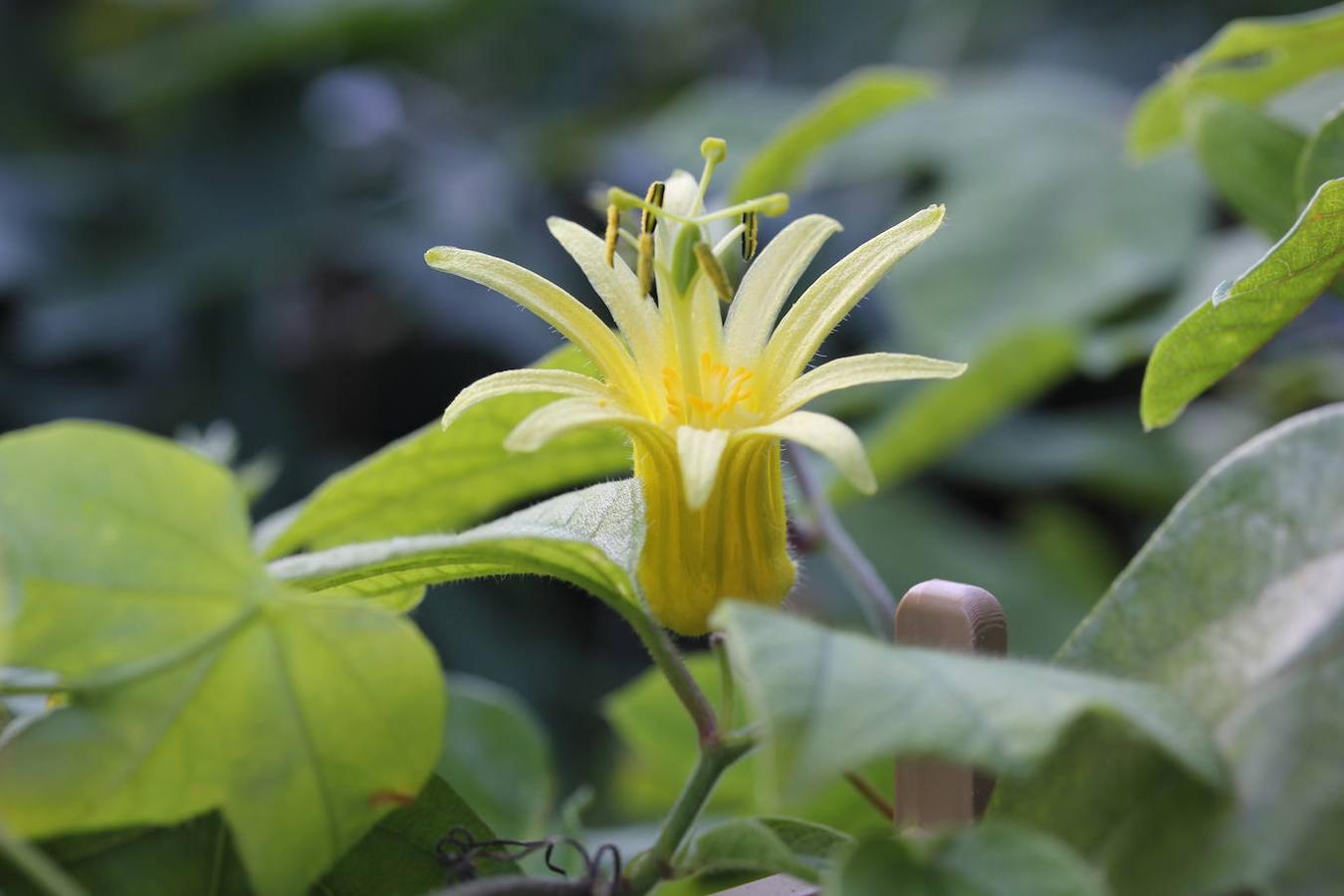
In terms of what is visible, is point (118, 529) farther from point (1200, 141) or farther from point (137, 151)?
point (137, 151)

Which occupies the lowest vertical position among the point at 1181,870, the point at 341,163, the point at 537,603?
the point at 537,603

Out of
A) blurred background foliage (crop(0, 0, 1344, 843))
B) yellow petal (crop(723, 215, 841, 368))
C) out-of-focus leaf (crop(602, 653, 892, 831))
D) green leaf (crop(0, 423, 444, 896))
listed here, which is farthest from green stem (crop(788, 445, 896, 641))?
blurred background foliage (crop(0, 0, 1344, 843))

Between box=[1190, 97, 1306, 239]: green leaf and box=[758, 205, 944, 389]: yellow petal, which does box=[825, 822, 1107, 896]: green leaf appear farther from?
box=[1190, 97, 1306, 239]: green leaf

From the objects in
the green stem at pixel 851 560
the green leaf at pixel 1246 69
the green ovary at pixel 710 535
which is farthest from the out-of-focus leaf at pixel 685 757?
the green leaf at pixel 1246 69

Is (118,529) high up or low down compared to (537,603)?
up

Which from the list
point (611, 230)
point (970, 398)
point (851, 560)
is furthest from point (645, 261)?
point (970, 398)

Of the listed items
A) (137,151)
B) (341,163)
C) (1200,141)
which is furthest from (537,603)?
(1200,141)

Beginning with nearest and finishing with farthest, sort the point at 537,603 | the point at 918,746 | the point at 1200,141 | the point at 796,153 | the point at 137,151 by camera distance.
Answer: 1. the point at 918,746
2. the point at 1200,141
3. the point at 796,153
4. the point at 537,603
5. the point at 137,151
